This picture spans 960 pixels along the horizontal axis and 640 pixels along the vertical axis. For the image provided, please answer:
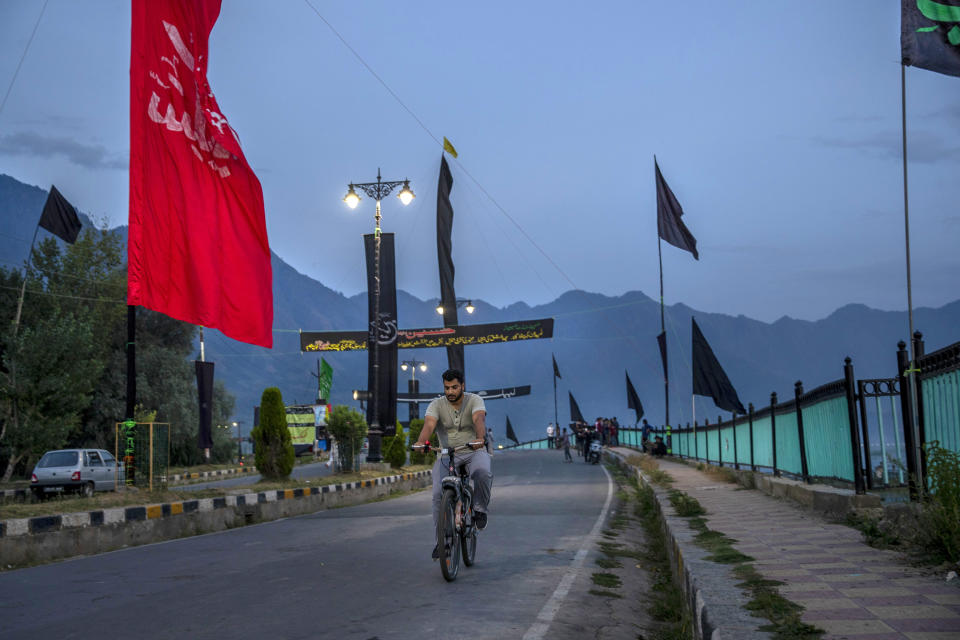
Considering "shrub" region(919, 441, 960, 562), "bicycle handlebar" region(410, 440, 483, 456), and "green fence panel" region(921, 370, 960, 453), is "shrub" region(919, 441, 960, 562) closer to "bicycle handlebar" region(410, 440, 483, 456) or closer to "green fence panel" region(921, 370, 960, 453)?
"green fence panel" region(921, 370, 960, 453)

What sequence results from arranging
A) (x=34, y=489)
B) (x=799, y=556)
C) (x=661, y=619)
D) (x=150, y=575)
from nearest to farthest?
(x=661, y=619) → (x=799, y=556) → (x=150, y=575) → (x=34, y=489)

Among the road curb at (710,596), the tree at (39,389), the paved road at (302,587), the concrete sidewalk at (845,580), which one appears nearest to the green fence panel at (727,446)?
the paved road at (302,587)

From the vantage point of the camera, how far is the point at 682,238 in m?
29.4

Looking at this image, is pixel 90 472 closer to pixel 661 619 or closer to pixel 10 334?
pixel 10 334

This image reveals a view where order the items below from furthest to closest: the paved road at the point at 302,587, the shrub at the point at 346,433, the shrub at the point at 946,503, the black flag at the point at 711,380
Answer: the shrub at the point at 346,433 → the black flag at the point at 711,380 → the shrub at the point at 946,503 → the paved road at the point at 302,587

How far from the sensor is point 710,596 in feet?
17.7

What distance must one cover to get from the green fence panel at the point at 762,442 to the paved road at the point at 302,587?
5.11m

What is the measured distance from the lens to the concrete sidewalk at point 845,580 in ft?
14.6

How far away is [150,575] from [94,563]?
174 centimetres

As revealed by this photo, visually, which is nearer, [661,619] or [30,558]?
[661,619]

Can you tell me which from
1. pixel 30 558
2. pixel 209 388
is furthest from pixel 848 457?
pixel 209 388

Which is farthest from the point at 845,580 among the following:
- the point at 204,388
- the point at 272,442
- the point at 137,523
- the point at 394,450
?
the point at 204,388

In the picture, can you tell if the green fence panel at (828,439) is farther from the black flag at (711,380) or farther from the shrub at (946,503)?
the black flag at (711,380)

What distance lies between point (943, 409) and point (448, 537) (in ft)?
14.8
